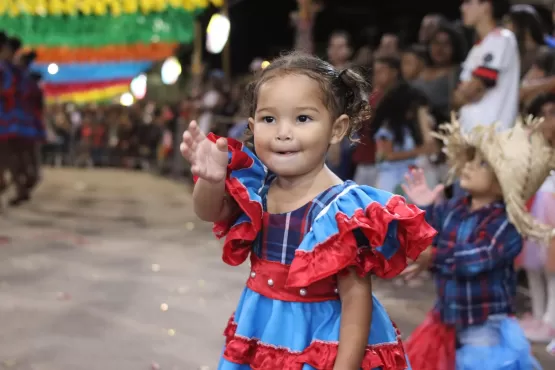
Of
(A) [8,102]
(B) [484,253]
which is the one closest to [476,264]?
(B) [484,253]

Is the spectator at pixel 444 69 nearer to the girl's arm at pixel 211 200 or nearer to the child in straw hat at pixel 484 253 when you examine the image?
the child in straw hat at pixel 484 253

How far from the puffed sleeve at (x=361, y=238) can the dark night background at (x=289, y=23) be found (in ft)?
32.0

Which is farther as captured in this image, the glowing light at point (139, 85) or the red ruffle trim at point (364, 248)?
the glowing light at point (139, 85)

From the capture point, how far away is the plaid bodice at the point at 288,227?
5.63ft

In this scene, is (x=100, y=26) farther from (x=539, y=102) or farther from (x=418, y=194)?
(x=418, y=194)

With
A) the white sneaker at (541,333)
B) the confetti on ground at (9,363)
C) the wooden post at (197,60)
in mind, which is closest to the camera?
the confetti on ground at (9,363)

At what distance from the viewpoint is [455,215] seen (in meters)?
2.76

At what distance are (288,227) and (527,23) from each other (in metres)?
3.50

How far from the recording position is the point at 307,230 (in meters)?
1.71

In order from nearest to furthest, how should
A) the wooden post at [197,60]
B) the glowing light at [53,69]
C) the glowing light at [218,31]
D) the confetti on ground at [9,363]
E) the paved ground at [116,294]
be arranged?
the confetti on ground at [9,363] → the paved ground at [116,294] → the glowing light at [218,31] → the wooden post at [197,60] → the glowing light at [53,69]

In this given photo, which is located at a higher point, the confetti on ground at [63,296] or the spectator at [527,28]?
the spectator at [527,28]

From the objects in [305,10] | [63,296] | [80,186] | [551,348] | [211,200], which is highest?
[305,10]

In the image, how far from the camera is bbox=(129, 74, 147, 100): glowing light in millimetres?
23266

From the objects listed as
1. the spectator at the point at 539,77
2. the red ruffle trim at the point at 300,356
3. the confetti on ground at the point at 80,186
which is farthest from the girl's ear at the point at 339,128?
the confetti on ground at the point at 80,186
